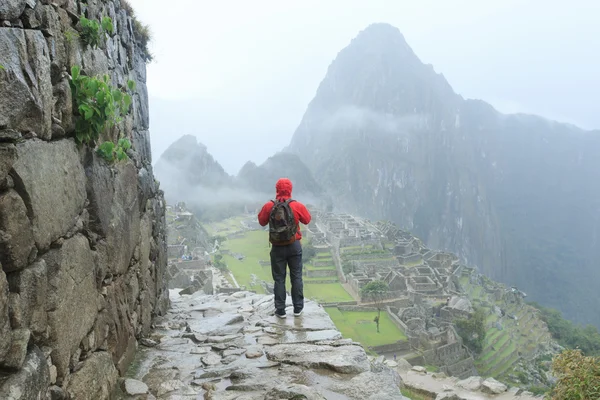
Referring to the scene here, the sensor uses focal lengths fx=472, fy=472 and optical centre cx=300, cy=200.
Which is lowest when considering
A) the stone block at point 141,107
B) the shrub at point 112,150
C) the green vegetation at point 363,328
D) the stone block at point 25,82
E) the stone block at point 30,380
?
the green vegetation at point 363,328

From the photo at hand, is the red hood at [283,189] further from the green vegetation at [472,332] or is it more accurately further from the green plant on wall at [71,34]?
the green vegetation at [472,332]

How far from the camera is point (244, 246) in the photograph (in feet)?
132

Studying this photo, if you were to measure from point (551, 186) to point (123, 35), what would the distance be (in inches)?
6204

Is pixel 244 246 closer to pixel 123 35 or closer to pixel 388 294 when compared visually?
pixel 388 294

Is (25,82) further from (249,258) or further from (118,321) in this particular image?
(249,258)

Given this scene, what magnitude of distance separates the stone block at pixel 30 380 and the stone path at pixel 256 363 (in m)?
0.98

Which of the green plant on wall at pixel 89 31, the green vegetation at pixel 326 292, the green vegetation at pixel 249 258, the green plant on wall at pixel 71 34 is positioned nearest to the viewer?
the green plant on wall at pixel 71 34

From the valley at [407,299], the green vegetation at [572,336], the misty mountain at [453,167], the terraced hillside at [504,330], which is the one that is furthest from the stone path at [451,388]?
the misty mountain at [453,167]

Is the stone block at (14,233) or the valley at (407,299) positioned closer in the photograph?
the stone block at (14,233)

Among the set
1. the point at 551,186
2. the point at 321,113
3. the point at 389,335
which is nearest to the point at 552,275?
the point at 551,186

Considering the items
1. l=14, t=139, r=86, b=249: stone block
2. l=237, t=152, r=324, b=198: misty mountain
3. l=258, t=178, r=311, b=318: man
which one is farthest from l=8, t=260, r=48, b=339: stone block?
l=237, t=152, r=324, b=198: misty mountain

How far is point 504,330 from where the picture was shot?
29.5 m

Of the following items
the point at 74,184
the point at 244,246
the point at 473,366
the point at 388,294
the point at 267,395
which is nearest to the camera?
the point at 74,184

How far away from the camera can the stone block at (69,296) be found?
2.11 meters
